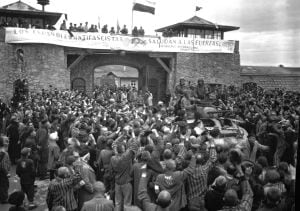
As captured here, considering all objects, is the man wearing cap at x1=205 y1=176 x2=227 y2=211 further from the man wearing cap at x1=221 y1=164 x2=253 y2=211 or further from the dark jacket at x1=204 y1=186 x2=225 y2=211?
the man wearing cap at x1=221 y1=164 x2=253 y2=211

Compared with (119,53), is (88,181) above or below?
below

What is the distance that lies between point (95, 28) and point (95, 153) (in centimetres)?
1657

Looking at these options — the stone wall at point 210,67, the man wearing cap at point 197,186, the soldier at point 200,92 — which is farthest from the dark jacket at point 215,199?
the stone wall at point 210,67

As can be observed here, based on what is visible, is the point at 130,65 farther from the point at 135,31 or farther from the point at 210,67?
the point at 210,67

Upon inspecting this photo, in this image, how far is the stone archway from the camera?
25.6 metres

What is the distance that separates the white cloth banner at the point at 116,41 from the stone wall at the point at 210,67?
0.59 meters

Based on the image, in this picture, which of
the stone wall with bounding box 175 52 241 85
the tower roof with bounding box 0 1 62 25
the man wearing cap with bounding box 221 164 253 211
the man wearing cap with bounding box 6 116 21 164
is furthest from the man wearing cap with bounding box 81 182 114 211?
the tower roof with bounding box 0 1 62 25

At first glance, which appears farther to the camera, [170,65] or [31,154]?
[170,65]

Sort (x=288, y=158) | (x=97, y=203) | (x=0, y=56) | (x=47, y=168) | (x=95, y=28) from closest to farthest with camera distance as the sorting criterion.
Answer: (x=97, y=203), (x=288, y=158), (x=47, y=168), (x=0, y=56), (x=95, y=28)

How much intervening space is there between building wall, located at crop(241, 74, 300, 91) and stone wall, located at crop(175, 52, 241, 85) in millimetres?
5480

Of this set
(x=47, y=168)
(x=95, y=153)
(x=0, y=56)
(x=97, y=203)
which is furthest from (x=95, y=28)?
(x=97, y=203)

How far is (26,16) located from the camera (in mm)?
24047

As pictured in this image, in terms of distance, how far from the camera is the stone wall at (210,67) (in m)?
25.0

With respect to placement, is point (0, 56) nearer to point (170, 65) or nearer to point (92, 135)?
point (170, 65)
